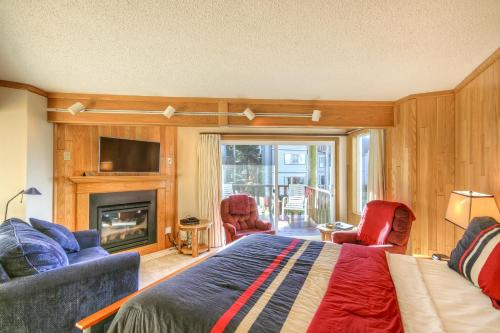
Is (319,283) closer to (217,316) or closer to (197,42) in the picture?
(217,316)

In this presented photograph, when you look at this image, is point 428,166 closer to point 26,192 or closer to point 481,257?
point 481,257

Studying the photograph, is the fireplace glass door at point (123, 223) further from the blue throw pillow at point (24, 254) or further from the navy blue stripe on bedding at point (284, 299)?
the navy blue stripe on bedding at point (284, 299)

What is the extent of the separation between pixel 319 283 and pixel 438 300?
2.03ft

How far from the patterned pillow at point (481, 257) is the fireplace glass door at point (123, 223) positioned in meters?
3.87

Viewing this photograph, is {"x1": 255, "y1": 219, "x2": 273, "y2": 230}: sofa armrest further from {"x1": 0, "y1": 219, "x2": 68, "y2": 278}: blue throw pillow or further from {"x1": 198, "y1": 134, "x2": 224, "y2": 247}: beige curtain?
{"x1": 0, "y1": 219, "x2": 68, "y2": 278}: blue throw pillow

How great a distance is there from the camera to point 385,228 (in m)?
2.78

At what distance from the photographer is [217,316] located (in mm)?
1120

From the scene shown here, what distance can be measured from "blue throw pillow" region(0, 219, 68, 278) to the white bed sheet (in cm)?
221

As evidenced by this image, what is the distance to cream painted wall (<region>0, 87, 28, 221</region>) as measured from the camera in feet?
8.39

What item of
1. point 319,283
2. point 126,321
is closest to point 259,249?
point 319,283

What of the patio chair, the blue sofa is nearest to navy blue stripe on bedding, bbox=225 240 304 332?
the blue sofa

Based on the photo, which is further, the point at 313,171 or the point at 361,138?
the point at 313,171

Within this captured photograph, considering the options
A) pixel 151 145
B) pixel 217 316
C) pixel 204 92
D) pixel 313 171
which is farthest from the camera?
pixel 313 171

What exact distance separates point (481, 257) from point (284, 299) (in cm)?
123
